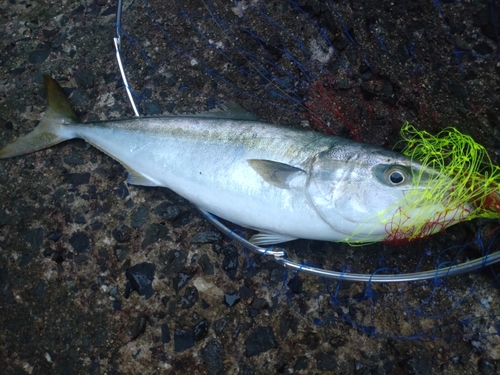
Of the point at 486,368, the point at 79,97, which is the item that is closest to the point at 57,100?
the point at 79,97

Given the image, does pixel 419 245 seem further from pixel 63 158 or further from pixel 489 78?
pixel 63 158

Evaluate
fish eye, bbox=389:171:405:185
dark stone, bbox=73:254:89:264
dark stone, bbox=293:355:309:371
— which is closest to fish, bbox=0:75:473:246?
fish eye, bbox=389:171:405:185

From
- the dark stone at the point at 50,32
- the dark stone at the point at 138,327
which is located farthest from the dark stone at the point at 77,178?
the dark stone at the point at 50,32

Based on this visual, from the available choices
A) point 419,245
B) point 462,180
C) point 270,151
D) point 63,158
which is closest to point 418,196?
point 462,180

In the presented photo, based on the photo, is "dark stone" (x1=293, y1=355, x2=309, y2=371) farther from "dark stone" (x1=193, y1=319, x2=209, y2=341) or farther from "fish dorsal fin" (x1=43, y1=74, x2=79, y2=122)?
"fish dorsal fin" (x1=43, y1=74, x2=79, y2=122)

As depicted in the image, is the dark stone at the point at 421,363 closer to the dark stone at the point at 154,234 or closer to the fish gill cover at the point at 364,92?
the fish gill cover at the point at 364,92
